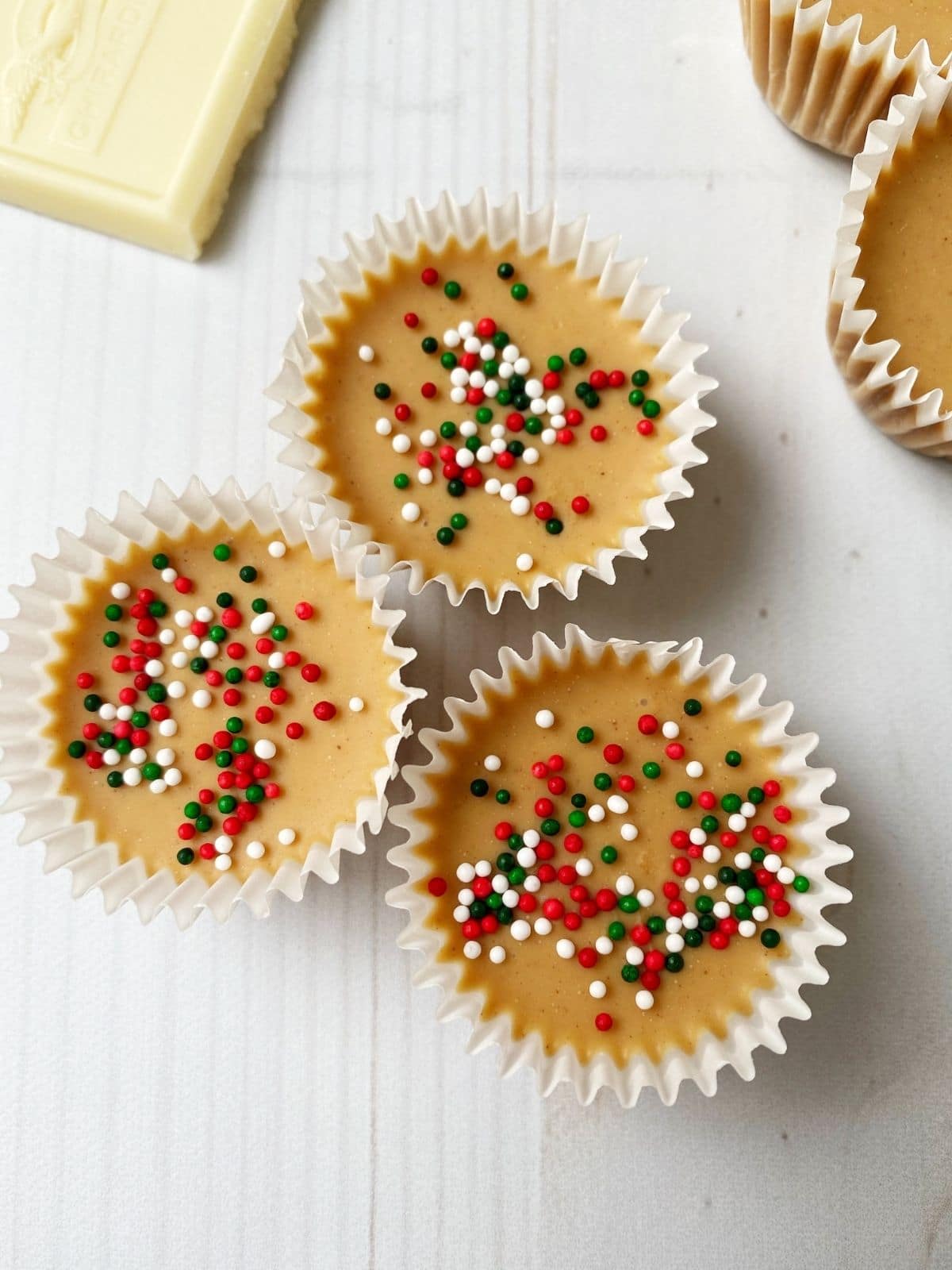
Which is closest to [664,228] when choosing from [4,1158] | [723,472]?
[723,472]

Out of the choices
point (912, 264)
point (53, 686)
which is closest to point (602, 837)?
point (53, 686)

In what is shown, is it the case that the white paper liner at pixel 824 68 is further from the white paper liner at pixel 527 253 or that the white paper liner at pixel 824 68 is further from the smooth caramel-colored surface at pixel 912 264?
the white paper liner at pixel 527 253

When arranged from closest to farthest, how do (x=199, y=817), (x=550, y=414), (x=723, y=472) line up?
(x=199, y=817), (x=550, y=414), (x=723, y=472)

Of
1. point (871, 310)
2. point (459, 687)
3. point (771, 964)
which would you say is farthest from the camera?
point (459, 687)

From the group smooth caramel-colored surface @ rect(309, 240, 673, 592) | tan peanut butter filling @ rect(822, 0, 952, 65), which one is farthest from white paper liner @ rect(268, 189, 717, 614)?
tan peanut butter filling @ rect(822, 0, 952, 65)

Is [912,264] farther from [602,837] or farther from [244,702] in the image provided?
[244,702]

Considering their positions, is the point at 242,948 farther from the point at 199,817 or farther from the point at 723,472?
the point at 723,472

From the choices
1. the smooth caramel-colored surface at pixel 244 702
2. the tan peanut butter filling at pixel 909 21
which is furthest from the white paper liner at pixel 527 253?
the tan peanut butter filling at pixel 909 21
